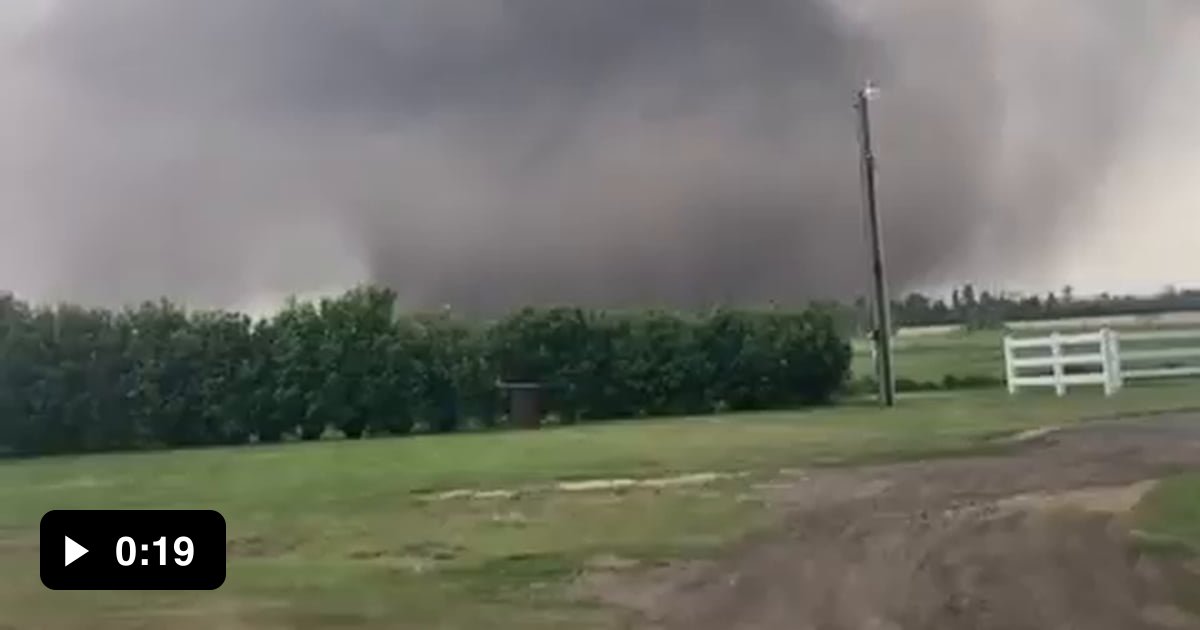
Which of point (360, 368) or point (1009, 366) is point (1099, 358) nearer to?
A: point (1009, 366)

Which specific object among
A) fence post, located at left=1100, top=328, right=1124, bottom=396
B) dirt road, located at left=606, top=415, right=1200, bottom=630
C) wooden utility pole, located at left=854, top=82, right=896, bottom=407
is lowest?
dirt road, located at left=606, top=415, right=1200, bottom=630

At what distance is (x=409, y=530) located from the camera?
9.25 ft

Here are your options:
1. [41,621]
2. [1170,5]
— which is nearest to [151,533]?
[41,621]

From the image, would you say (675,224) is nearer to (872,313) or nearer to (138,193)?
(872,313)

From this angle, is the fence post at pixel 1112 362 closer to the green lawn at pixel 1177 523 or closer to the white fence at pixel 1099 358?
the white fence at pixel 1099 358

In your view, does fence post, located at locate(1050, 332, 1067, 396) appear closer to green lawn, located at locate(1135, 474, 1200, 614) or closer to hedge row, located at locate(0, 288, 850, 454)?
green lawn, located at locate(1135, 474, 1200, 614)

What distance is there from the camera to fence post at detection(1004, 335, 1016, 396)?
9.68 ft

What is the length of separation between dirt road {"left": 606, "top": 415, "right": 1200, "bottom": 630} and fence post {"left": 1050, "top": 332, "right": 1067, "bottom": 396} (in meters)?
0.14
